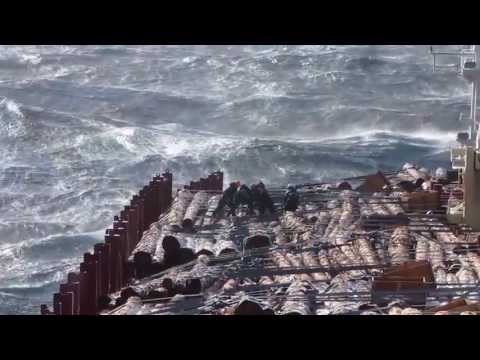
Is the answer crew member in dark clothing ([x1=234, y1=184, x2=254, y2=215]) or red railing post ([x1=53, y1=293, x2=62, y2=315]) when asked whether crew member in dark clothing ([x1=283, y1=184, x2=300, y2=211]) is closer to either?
crew member in dark clothing ([x1=234, y1=184, x2=254, y2=215])

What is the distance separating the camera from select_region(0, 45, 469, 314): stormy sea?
28.5 metres

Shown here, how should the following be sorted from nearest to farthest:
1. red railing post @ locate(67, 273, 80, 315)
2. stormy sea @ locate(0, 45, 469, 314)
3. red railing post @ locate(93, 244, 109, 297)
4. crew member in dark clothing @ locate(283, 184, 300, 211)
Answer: red railing post @ locate(67, 273, 80, 315)
red railing post @ locate(93, 244, 109, 297)
crew member in dark clothing @ locate(283, 184, 300, 211)
stormy sea @ locate(0, 45, 469, 314)

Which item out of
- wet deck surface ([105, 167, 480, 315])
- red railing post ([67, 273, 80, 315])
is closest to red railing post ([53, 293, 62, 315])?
red railing post ([67, 273, 80, 315])

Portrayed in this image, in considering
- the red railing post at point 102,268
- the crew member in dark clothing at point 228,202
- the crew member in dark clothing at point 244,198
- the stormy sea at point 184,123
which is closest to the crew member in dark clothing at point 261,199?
the crew member in dark clothing at point 244,198

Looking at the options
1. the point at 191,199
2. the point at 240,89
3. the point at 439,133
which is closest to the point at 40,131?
the point at 240,89

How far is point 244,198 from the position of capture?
15500 millimetres

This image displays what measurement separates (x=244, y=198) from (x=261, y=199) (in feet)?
0.96

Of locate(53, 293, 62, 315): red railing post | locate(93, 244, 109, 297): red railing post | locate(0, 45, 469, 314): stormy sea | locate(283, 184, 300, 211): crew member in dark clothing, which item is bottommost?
locate(53, 293, 62, 315): red railing post

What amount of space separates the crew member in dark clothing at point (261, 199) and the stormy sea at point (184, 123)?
7.40m

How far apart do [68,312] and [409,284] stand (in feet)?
9.58

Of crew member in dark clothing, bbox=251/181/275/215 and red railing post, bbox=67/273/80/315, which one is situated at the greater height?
crew member in dark clothing, bbox=251/181/275/215

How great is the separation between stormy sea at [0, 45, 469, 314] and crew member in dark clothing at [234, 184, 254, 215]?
745 cm

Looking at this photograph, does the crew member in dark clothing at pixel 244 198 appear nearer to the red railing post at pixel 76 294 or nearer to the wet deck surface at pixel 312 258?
the wet deck surface at pixel 312 258

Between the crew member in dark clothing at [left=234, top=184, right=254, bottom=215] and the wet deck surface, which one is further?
the crew member in dark clothing at [left=234, top=184, right=254, bottom=215]
